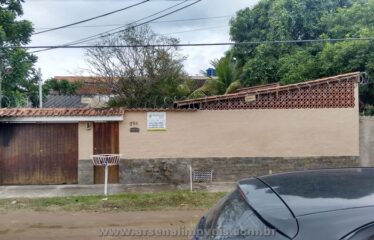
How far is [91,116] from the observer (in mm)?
11828

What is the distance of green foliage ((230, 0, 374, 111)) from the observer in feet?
52.1

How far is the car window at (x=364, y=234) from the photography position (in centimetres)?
177

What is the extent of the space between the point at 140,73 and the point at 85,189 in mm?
9570

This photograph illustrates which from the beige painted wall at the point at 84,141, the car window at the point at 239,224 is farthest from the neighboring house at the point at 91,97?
the car window at the point at 239,224

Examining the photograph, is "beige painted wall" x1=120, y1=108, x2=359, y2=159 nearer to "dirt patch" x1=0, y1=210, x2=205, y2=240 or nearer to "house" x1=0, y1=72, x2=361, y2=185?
"house" x1=0, y1=72, x2=361, y2=185

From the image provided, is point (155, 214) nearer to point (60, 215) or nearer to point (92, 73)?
point (60, 215)

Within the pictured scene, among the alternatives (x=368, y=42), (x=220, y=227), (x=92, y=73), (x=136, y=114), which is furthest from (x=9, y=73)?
(x=220, y=227)

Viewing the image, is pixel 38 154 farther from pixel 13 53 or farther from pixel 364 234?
pixel 364 234

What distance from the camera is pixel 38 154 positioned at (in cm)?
1191

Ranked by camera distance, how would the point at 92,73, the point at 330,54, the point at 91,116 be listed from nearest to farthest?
1. the point at 91,116
2. the point at 330,54
3. the point at 92,73

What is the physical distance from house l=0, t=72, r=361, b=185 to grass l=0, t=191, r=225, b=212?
2213 millimetres

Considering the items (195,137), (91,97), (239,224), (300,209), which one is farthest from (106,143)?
(91,97)

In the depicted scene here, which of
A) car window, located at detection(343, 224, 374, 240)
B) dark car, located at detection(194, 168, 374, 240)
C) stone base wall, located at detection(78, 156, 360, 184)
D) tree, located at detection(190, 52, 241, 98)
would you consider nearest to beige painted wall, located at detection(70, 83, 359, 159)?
stone base wall, located at detection(78, 156, 360, 184)

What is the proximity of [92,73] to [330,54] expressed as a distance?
11.6 metres
